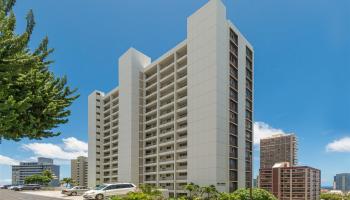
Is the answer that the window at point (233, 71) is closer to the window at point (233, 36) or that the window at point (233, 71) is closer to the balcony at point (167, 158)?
the window at point (233, 36)

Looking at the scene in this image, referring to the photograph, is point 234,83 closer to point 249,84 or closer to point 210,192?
point 249,84

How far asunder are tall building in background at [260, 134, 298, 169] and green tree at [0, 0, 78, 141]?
18777 centimetres

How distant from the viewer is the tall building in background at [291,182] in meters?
148

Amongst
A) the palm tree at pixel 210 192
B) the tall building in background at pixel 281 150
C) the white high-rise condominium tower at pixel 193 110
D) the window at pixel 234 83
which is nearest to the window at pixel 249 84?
the white high-rise condominium tower at pixel 193 110

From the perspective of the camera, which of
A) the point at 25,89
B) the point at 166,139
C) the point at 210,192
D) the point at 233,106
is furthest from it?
the point at 166,139

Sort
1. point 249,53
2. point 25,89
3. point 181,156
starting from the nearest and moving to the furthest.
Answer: point 25,89 < point 181,156 < point 249,53

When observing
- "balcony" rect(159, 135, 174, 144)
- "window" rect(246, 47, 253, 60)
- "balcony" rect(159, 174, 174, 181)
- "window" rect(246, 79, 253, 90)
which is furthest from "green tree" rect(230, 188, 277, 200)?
"window" rect(246, 47, 253, 60)

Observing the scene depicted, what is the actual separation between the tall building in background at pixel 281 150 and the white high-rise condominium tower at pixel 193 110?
13641 centimetres

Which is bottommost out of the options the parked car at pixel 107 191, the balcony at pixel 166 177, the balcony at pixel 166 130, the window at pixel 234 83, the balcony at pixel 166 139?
the balcony at pixel 166 177

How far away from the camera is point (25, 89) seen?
45.9 feet

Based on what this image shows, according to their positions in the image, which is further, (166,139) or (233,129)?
(166,139)

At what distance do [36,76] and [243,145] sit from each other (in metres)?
49.1

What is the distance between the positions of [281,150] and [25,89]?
7678 inches

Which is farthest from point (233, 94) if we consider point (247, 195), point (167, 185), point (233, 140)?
point (167, 185)
